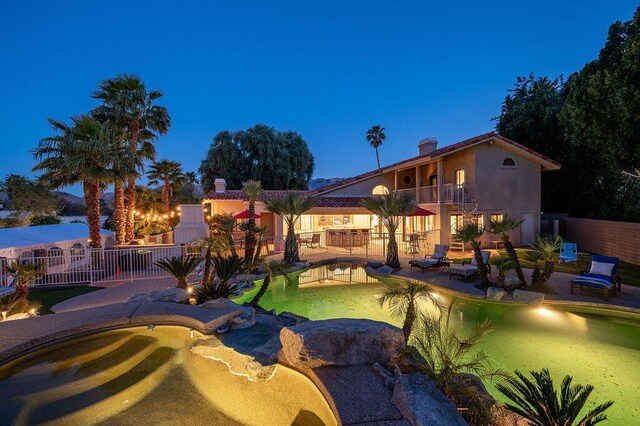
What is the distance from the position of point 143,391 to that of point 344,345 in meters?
3.24

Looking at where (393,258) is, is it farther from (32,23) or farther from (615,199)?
(32,23)

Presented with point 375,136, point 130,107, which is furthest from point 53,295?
point 375,136

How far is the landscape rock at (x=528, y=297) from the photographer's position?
9844mm

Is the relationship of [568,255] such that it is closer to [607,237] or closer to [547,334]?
[607,237]

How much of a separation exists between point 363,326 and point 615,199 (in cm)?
2831

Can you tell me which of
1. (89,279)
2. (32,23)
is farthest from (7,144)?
(89,279)

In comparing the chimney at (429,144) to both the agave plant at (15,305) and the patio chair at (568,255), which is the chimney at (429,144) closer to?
the patio chair at (568,255)

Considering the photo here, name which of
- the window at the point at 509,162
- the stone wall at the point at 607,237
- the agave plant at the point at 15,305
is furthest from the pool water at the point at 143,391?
the window at the point at 509,162

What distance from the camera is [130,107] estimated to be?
62.4 ft

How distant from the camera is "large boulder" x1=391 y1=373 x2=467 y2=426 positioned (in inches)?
147

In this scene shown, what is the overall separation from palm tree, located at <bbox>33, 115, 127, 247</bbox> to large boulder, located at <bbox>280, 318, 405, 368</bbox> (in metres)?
13.2

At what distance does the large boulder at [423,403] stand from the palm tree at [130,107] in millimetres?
18801

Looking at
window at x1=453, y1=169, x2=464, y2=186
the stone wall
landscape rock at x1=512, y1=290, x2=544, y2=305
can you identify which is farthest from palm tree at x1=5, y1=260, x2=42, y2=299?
the stone wall

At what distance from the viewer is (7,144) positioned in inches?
4213
